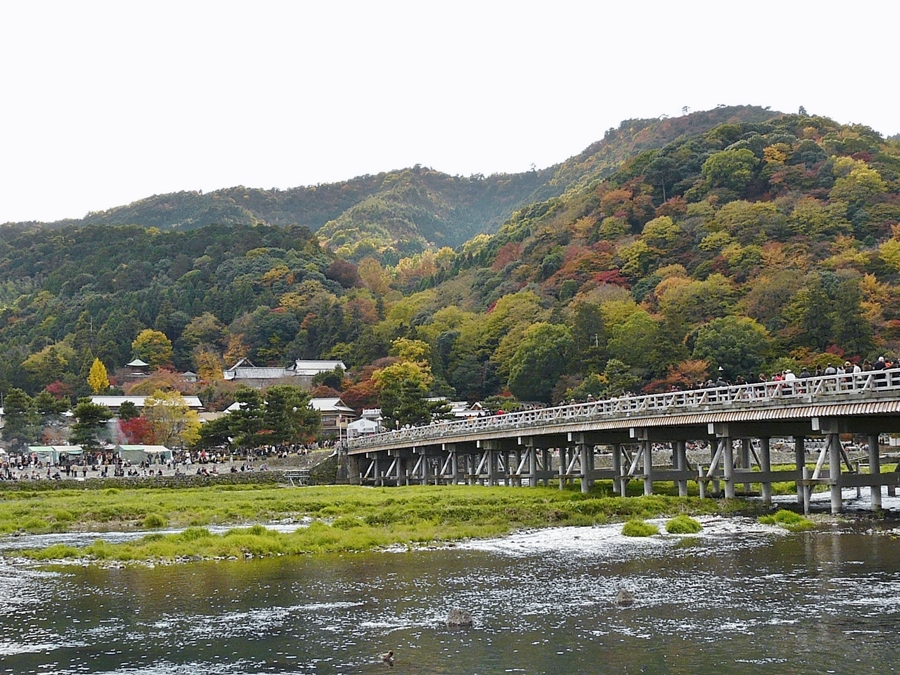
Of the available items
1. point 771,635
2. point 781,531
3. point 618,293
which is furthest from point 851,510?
point 618,293

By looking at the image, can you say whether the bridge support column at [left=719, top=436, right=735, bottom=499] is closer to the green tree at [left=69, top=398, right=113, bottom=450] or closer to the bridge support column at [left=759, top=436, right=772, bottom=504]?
the bridge support column at [left=759, top=436, right=772, bottom=504]

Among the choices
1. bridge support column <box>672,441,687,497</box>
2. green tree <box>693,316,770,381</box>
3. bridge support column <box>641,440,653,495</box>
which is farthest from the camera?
green tree <box>693,316,770,381</box>

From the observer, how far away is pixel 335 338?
144625 millimetres

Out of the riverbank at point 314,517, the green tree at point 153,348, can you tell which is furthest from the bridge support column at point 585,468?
the green tree at point 153,348

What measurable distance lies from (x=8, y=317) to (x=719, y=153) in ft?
367

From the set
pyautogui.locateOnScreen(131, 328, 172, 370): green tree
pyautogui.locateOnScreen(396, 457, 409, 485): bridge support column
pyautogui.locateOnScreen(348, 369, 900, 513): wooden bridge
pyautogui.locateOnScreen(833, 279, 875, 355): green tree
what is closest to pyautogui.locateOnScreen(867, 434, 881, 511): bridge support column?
pyautogui.locateOnScreen(348, 369, 900, 513): wooden bridge

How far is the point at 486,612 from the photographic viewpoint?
19875mm

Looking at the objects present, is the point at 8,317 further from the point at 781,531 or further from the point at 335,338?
the point at 781,531

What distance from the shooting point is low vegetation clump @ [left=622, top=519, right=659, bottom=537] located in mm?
31219

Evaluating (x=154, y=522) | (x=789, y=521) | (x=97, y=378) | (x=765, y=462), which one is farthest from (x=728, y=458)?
(x=97, y=378)

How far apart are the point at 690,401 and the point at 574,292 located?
81801mm

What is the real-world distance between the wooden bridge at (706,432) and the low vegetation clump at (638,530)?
530 centimetres

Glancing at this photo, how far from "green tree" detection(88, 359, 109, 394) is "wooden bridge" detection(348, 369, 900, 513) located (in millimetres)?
71864

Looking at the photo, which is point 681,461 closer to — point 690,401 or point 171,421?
point 690,401
